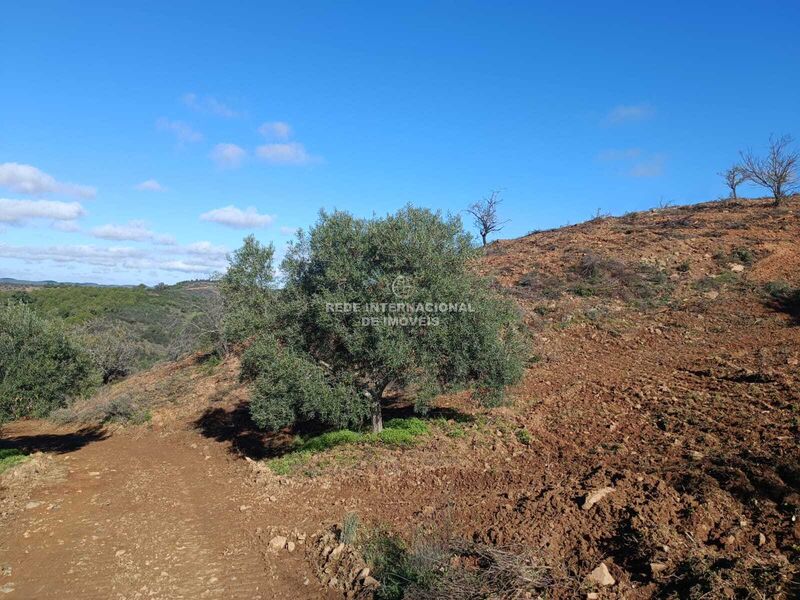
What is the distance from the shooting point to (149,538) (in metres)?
8.88

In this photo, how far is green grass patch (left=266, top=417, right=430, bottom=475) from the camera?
38.6ft

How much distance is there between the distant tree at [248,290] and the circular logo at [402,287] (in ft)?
11.6

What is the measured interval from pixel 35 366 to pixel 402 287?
451 inches

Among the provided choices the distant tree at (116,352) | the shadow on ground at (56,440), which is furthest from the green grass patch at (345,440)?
the distant tree at (116,352)

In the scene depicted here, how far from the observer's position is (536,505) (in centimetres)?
791

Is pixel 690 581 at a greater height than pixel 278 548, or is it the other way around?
pixel 690 581

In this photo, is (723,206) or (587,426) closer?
(587,426)

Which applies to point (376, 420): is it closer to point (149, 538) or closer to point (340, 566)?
point (340, 566)

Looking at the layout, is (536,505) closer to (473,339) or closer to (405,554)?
(405,554)

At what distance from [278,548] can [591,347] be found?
1442cm

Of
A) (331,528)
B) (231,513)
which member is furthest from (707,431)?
(231,513)

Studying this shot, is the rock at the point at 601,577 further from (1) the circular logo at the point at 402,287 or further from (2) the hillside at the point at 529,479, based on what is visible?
(1) the circular logo at the point at 402,287

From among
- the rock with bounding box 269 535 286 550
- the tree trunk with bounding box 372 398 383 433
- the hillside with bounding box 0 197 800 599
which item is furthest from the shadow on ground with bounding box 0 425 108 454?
the rock with bounding box 269 535 286 550

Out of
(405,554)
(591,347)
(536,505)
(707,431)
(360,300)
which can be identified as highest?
(360,300)
